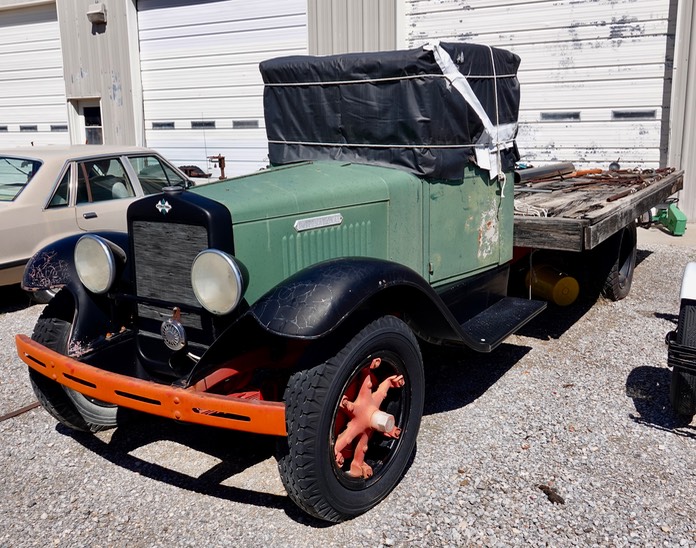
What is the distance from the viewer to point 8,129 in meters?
15.8

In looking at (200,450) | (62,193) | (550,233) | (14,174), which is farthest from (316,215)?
(14,174)

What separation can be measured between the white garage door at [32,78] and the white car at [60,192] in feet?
27.5

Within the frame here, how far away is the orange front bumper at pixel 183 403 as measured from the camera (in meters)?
2.74

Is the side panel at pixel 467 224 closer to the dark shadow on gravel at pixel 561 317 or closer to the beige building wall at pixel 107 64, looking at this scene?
the dark shadow on gravel at pixel 561 317

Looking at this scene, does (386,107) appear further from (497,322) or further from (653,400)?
(653,400)

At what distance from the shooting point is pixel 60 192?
22.2 ft

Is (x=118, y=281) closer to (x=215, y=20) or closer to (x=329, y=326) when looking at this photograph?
(x=329, y=326)

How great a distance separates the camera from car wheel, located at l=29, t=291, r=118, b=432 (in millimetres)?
3680

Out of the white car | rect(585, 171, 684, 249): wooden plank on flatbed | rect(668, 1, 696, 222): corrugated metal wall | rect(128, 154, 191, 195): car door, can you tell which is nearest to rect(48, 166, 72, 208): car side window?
the white car

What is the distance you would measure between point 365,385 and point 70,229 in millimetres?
4657

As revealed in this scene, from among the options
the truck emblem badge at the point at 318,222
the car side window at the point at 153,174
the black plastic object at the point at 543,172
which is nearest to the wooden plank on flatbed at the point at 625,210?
the black plastic object at the point at 543,172

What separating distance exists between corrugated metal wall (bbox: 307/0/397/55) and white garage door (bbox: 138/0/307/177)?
1.09 ft

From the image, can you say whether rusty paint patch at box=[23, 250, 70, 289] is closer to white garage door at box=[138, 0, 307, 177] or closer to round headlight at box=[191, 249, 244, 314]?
round headlight at box=[191, 249, 244, 314]

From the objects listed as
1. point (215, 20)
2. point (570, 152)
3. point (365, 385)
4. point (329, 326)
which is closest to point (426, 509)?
point (365, 385)
